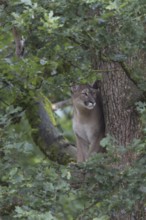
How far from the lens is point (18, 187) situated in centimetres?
630

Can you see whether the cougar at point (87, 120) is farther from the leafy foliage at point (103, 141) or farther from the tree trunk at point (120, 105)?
the leafy foliage at point (103, 141)

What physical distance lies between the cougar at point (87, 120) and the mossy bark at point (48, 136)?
18cm

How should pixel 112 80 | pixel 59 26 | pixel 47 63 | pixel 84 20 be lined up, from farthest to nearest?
pixel 112 80
pixel 47 63
pixel 84 20
pixel 59 26

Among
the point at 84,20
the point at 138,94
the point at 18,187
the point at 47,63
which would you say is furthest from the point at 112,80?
the point at 18,187

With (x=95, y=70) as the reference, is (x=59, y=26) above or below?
above

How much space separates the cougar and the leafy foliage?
6.07ft

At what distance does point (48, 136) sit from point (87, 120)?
62cm

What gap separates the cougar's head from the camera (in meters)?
→ 9.04

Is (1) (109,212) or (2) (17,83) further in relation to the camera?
(2) (17,83)

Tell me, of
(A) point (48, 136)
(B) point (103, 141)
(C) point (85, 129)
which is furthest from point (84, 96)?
(B) point (103, 141)

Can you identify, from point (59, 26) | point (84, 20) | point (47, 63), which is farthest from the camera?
point (47, 63)

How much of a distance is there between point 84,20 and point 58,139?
3.31m

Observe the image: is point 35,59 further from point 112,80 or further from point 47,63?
point 112,80

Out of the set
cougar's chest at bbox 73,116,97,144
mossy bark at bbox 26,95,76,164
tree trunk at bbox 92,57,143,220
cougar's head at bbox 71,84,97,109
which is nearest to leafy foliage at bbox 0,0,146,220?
tree trunk at bbox 92,57,143,220
